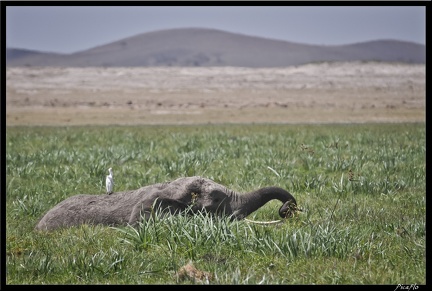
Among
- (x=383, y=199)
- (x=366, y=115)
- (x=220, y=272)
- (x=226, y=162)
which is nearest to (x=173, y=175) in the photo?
(x=226, y=162)

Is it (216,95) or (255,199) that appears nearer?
(255,199)

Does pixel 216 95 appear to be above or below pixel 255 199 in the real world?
below

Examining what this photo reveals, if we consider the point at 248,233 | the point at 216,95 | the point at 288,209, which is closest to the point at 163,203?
the point at 248,233

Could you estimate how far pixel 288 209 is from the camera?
8977 millimetres

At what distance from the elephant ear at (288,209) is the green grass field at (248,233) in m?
0.14

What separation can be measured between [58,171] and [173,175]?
6.37 ft

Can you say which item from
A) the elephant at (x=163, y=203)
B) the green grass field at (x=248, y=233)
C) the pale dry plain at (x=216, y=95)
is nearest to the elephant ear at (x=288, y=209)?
the elephant at (x=163, y=203)

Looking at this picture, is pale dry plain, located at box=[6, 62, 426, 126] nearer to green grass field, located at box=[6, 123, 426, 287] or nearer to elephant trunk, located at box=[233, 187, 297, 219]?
green grass field, located at box=[6, 123, 426, 287]

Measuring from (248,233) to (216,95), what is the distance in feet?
A: 146

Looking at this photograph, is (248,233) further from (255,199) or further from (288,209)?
(255,199)

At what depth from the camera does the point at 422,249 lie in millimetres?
8023

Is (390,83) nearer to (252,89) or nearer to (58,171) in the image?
(252,89)

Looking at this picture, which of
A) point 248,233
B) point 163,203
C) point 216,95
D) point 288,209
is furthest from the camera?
point 216,95

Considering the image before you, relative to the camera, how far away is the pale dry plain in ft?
132
